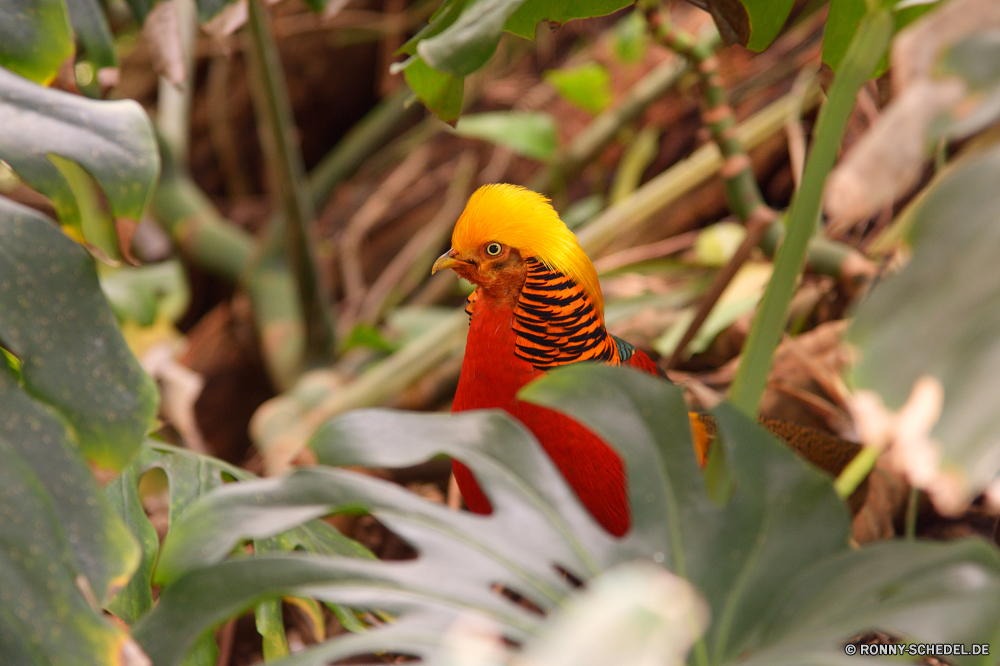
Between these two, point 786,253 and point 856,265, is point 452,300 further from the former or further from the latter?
point 786,253

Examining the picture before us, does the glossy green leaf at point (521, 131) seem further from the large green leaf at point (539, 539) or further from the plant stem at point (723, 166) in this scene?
the large green leaf at point (539, 539)

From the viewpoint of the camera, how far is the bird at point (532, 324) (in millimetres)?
1079

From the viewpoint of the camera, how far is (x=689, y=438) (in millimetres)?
743

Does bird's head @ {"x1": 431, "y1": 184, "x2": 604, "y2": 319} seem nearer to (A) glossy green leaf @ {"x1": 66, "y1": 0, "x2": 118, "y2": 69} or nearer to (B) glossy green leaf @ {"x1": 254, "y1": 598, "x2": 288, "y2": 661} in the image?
(B) glossy green leaf @ {"x1": 254, "y1": 598, "x2": 288, "y2": 661}

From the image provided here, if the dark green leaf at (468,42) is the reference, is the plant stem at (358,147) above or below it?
below

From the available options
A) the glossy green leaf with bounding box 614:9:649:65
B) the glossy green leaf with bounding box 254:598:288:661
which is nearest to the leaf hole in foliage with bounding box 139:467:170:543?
the glossy green leaf with bounding box 254:598:288:661

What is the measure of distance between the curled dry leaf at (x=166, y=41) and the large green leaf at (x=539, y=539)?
839mm

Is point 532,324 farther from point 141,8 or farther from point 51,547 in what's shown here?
point 141,8

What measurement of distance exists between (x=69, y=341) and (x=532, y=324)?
1.89 feet


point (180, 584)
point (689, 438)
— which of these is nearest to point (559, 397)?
point (689, 438)

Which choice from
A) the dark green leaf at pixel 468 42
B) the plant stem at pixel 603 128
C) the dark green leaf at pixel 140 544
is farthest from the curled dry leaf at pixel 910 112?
the plant stem at pixel 603 128

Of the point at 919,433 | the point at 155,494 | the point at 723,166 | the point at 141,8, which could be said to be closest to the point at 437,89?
the point at 141,8

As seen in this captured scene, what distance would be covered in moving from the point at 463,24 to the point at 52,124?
0.45m

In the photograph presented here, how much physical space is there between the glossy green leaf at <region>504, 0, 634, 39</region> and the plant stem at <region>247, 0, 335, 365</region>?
111 centimetres
